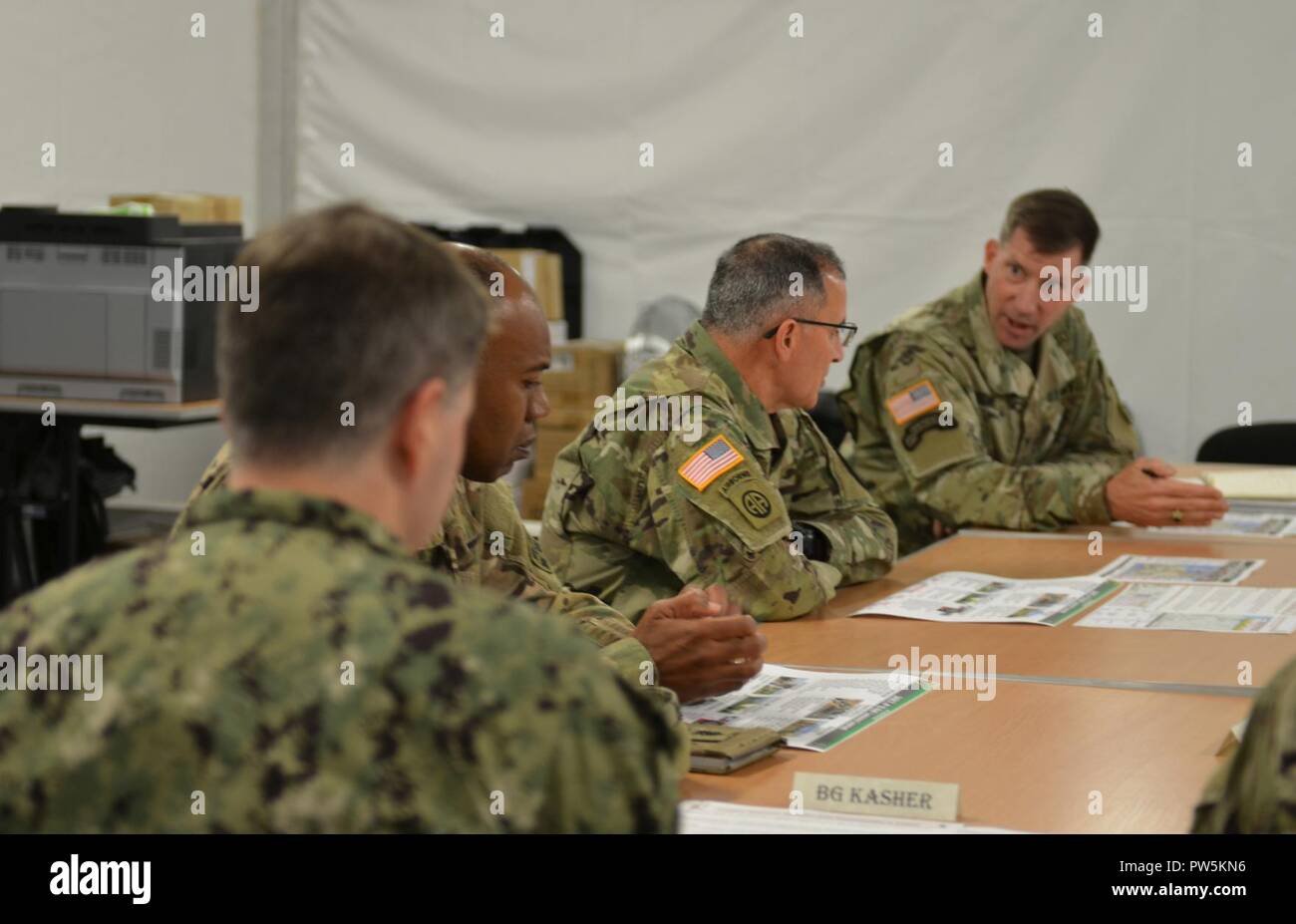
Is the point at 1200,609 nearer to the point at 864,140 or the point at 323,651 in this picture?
the point at 323,651

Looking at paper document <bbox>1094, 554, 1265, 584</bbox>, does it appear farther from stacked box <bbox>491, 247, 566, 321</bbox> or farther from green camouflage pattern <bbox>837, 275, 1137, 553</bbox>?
stacked box <bbox>491, 247, 566, 321</bbox>

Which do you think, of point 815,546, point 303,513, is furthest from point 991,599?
point 303,513

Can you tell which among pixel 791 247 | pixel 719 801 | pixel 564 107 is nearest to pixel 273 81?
pixel 564 107

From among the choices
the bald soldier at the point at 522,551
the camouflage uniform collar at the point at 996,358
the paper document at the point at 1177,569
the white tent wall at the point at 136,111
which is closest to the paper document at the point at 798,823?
the bald soldier at the point at 522,551

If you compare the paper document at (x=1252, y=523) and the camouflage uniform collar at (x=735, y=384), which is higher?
the camouflage uniform collar at (x=735, y=384)

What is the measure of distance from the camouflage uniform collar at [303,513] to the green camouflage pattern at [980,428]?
8.75 ft

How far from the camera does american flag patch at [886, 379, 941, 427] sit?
3592 millimetres

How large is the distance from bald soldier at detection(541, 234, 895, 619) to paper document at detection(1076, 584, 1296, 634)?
449 mm

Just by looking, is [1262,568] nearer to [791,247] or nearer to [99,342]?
[791,247]

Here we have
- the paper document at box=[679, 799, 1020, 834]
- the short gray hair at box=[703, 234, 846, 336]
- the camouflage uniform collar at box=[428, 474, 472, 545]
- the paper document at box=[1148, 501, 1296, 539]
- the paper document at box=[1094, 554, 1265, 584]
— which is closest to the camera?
the paper document at box=[679, 799, 1020, 834]

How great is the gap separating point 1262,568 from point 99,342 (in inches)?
123

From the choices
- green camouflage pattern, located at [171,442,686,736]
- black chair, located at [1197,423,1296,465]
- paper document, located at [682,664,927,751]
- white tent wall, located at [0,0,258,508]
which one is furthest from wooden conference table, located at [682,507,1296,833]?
white tent wall, located at [0,0,258,508]

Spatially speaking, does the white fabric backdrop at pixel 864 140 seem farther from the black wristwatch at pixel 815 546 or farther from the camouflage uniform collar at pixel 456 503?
the camouflage uniform collar at pixel 456 503

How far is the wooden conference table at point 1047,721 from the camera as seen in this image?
1.66 meters
